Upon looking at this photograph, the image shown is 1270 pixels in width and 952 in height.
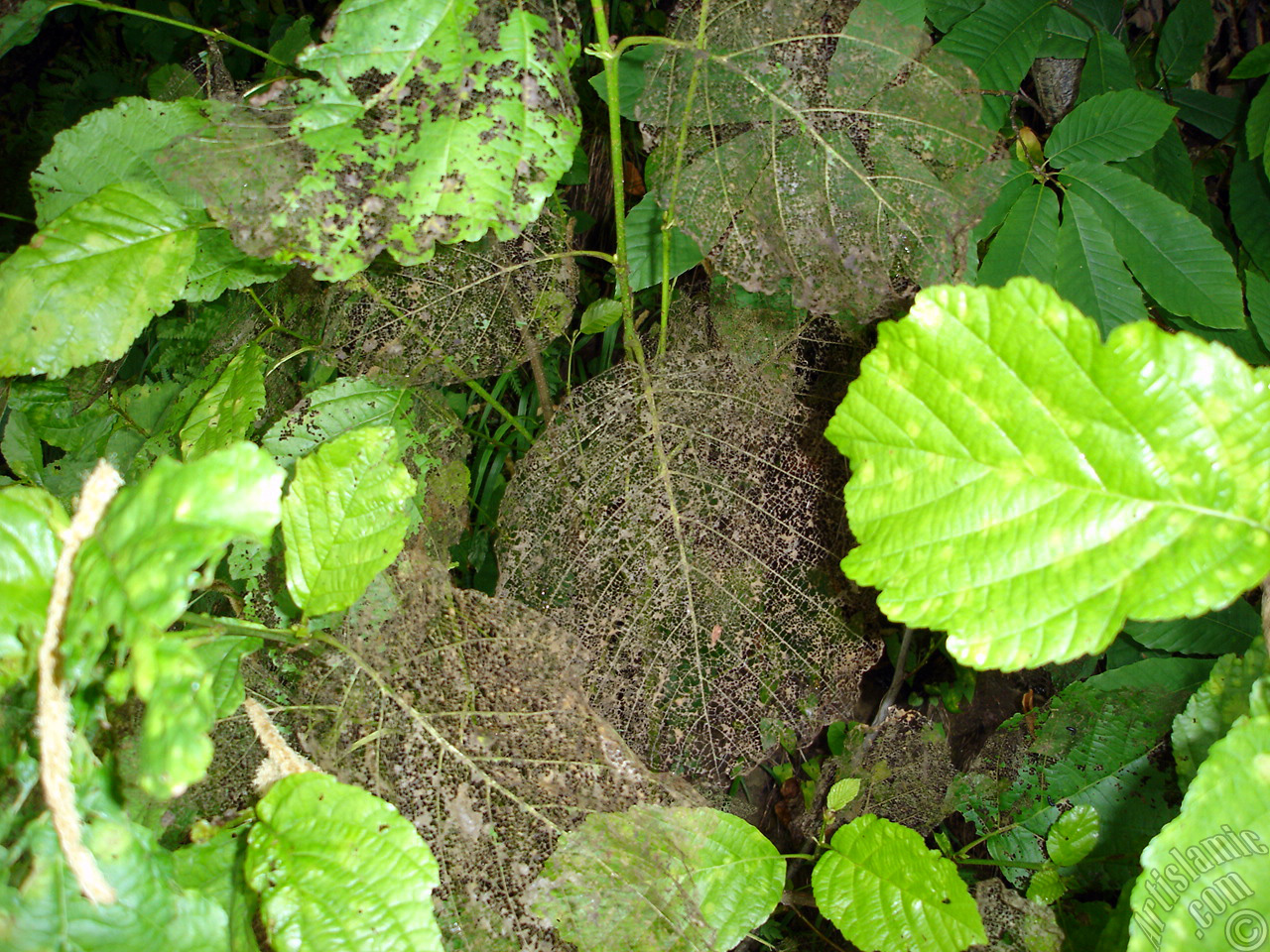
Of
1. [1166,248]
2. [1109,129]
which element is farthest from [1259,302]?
[1109,129]

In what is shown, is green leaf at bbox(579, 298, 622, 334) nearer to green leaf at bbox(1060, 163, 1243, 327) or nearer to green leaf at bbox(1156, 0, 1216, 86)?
green leaf at bbox(1060, 163, 1243, 327)

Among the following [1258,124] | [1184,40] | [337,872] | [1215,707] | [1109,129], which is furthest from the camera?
[1184,40]

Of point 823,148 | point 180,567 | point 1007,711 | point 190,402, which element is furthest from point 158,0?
point 1007,711

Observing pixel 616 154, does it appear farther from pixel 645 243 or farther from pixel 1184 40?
pixel 1184 40

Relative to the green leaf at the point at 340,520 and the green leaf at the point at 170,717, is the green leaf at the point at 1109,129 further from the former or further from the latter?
the green leaf at the point at 170,717

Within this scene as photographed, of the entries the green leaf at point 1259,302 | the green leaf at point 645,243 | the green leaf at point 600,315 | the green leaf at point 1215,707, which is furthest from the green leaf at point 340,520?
the green leaf at point 1259,302

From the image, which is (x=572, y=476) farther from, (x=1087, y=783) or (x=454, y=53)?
(x=1087, y=783)
